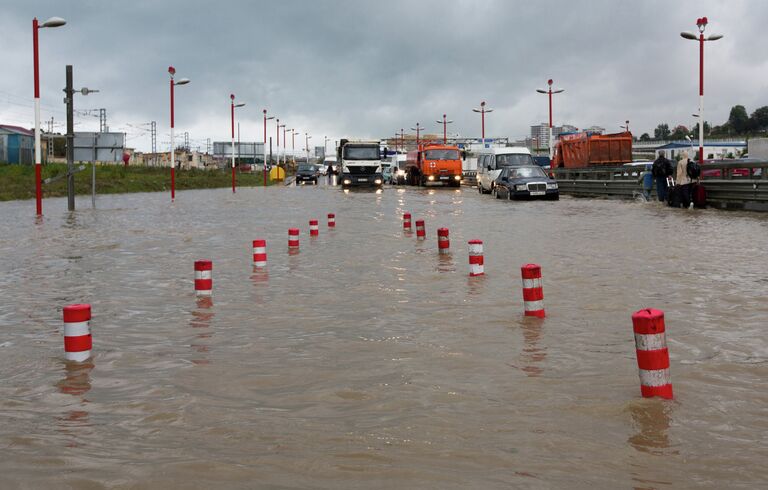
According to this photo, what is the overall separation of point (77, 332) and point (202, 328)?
172 cm

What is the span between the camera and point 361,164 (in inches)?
2034

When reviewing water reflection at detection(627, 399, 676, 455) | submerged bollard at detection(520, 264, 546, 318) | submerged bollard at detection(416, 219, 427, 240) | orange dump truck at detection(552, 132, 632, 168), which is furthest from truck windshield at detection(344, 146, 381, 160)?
water reflection at detection(627, 399, 676, 455)

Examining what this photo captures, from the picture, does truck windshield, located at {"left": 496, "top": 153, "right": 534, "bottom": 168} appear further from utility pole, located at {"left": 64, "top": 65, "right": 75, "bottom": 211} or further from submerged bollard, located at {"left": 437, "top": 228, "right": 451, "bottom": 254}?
submerged bollard, located at {"left": 437, "top": 228, "right": 451, "bottom": 254}

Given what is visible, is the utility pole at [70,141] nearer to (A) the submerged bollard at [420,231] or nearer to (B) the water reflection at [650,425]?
(A) the submerged bollard at [420,231]

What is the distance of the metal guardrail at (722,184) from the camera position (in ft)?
86.5

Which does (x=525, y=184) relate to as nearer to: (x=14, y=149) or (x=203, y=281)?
(x=203, y=281)

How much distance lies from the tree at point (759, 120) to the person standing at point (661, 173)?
169008 millimetres

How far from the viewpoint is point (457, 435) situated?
4930mm

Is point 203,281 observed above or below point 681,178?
below

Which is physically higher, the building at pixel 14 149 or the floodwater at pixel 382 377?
→ the building at pixel 14 149

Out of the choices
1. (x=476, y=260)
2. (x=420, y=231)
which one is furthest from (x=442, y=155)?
(x=476, y=260)

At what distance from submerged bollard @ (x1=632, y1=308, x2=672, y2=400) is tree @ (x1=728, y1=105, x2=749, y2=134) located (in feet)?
660

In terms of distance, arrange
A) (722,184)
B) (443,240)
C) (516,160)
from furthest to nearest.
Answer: (516,160), (722,184), (443,240)

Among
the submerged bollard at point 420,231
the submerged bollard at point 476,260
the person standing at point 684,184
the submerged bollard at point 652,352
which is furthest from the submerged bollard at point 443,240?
the person standing at point 684,184
